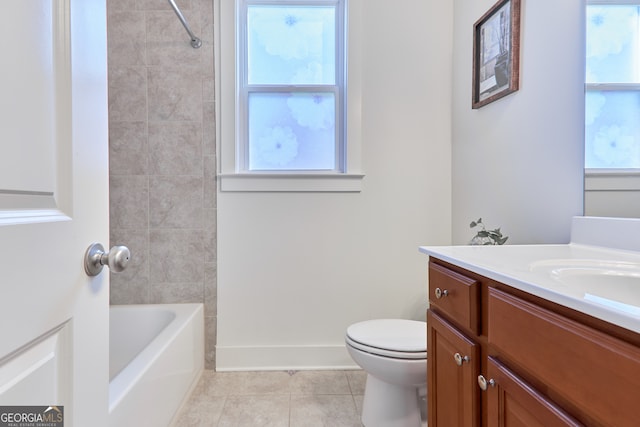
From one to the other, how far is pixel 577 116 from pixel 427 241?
38.9 inches

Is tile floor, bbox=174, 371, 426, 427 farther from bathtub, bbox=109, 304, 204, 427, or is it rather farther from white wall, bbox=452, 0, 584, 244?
white wall, bbox=452, 0, 584, 244

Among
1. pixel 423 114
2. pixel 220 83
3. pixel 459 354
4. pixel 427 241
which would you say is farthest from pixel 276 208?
pixel 459 354

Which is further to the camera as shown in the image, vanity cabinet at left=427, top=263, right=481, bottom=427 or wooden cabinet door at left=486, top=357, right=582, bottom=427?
vanity cabinet at left=427, top=263, right=481, bottom=427

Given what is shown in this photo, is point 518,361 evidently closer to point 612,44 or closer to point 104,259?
point 104,259

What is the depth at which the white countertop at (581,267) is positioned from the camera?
0.48m

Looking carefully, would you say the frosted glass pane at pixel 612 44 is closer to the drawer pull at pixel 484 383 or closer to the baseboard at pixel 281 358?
the drawer pull at pixel 484 383

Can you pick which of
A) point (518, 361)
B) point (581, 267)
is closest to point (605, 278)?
point (581, 267)

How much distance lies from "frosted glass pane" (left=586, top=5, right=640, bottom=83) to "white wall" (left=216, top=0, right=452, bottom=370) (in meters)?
0.86

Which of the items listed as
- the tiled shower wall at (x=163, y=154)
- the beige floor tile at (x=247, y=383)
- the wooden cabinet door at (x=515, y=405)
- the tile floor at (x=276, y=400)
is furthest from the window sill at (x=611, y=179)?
the tiled shower wall at (x=163, y=154)

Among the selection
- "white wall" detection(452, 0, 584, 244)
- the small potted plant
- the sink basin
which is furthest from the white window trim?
the sink basin

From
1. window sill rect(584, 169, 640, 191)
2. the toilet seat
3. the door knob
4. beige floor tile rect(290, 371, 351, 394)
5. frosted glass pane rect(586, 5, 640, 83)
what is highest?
frosted glass pane rect(586, 5, 640, 83)

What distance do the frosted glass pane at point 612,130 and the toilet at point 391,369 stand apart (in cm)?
90

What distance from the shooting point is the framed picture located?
4.26ft

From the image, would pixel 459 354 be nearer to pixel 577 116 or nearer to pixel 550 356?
pixel 550 356
